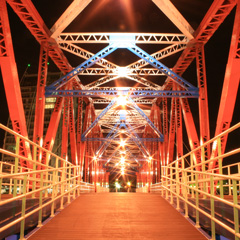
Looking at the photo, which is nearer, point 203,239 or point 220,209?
point 203,239

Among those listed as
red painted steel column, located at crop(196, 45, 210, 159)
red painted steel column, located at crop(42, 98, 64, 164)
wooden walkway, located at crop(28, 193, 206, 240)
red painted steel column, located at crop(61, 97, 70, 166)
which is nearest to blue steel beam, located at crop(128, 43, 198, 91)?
red painted steel column, located at crop(196, 45, 210, 159)

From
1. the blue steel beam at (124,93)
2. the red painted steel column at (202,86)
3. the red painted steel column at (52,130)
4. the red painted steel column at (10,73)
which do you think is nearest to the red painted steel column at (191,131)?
the blue steel beam at (124,93)

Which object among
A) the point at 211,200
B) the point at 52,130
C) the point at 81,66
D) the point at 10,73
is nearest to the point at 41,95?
the point at 52,130

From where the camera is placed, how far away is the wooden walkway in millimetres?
5164

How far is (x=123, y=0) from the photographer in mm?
15367

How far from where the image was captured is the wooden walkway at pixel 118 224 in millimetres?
Answer: 5164

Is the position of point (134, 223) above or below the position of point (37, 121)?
below

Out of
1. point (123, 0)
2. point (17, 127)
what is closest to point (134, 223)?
point (17, 127)

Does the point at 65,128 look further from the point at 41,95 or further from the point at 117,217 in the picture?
the point at 117,217

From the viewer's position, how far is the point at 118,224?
5.90 m

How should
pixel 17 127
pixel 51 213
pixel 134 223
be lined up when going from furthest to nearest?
pixel 17 127, pixel 51 213, pixel 134 223

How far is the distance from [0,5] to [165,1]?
6.78 m

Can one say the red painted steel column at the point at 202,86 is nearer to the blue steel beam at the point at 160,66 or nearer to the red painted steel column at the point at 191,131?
the blue steel beam at the point at 160,66

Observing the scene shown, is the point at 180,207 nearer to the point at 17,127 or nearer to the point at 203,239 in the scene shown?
the point at 203,239
